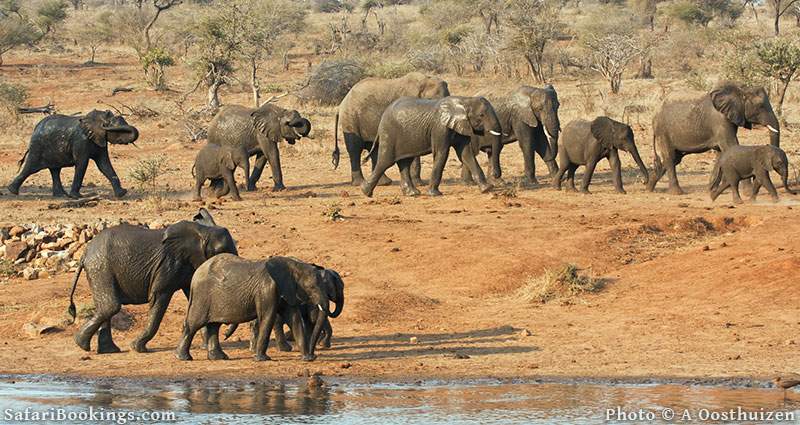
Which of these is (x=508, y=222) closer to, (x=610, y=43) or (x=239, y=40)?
(x=239, y=40)

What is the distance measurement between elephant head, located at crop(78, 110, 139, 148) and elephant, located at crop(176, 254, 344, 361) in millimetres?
9882

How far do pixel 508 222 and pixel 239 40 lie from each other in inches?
756

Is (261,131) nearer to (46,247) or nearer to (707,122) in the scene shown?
(46,247)

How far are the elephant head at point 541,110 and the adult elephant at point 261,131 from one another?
3774 mm

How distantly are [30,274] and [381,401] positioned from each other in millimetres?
6688

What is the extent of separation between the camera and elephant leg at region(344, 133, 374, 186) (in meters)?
23.6

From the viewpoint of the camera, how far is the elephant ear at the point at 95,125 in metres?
21.2

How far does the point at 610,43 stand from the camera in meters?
41.2

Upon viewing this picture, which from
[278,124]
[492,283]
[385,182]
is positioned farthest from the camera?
[385,182]

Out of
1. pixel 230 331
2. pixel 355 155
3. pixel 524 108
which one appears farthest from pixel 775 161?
pixel 230 331

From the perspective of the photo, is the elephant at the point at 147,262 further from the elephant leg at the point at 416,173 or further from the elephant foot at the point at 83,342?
the elephant leg at the point at 416,173

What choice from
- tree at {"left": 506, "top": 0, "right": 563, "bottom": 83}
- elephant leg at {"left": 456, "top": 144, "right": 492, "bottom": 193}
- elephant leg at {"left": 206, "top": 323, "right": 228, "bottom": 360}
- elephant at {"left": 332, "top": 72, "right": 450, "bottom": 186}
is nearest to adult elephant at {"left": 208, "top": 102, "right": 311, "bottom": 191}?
elephant at {"left": 332, "top": 72, "right": 450, "bottom": 186}

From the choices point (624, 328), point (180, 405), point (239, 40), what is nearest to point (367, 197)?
point (624, 328)

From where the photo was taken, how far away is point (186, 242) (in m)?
12.0
